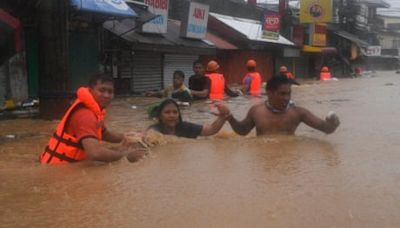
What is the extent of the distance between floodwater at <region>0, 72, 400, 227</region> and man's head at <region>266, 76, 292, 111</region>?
0.36 m

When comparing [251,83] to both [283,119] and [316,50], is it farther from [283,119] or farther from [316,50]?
[316,50]

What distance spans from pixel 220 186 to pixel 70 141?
1.44m

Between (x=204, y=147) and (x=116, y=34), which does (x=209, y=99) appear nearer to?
(x=116, y=34)

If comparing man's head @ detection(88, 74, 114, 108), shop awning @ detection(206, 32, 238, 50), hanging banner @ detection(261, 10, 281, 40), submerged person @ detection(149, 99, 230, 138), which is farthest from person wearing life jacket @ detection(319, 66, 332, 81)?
man's head @ detection(88, 74, 114, 108)

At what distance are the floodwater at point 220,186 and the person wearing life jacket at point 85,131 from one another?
109mm

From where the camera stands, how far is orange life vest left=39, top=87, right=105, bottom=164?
15.6 feet

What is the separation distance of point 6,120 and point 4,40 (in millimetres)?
4041

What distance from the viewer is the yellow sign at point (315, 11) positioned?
30547 millimetres

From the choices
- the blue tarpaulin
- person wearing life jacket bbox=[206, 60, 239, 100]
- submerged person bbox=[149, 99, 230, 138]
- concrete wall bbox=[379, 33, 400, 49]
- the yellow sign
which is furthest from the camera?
concrete wall bbox=[379, 33, 400, 49]

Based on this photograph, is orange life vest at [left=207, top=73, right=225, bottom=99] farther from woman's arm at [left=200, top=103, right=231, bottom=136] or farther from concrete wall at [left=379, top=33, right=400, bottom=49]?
concrete wall at [left=379, top=33, right=400, bottom=49]

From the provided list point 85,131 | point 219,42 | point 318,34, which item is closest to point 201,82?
point 85,131

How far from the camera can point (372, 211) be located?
11.6 ft

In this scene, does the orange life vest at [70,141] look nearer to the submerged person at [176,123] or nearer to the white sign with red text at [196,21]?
the submerged person at [176,123]

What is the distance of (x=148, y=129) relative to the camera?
619cm
